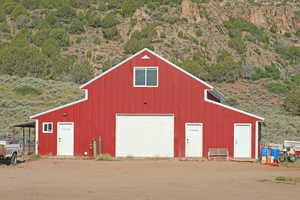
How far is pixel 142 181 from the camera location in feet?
67.2

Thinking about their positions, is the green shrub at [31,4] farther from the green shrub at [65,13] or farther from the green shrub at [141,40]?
the green shrub at [141,40]

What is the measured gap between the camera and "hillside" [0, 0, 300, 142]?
70.1 meters

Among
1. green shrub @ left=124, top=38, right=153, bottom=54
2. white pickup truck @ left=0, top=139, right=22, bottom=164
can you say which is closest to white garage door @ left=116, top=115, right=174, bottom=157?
white pickup truck @ left=0, top=139, right=22, bottom=164

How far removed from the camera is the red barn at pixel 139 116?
33.3 meters

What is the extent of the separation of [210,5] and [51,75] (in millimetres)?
38534

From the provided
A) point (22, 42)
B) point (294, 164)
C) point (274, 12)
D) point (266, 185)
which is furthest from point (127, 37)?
point (266, 185)

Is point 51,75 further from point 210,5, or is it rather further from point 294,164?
point 294,164

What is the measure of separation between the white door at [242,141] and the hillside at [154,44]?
91.3ft

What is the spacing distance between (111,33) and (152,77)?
56.3 meters

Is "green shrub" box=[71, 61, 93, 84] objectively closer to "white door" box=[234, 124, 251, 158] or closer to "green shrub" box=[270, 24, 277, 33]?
"green shrub" box=[270, 24, 277, 33]

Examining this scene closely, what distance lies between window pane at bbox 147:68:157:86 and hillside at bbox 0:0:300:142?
24.5m

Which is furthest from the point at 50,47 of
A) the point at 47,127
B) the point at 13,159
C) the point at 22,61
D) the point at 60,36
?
the point at 13,159

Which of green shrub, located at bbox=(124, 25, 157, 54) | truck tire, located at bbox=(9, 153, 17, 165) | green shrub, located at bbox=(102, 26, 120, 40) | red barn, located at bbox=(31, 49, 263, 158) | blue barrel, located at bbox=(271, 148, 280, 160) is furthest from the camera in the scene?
green shrub, located at bbox=(102, 26, 120, 40)

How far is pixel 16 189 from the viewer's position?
17.5m
